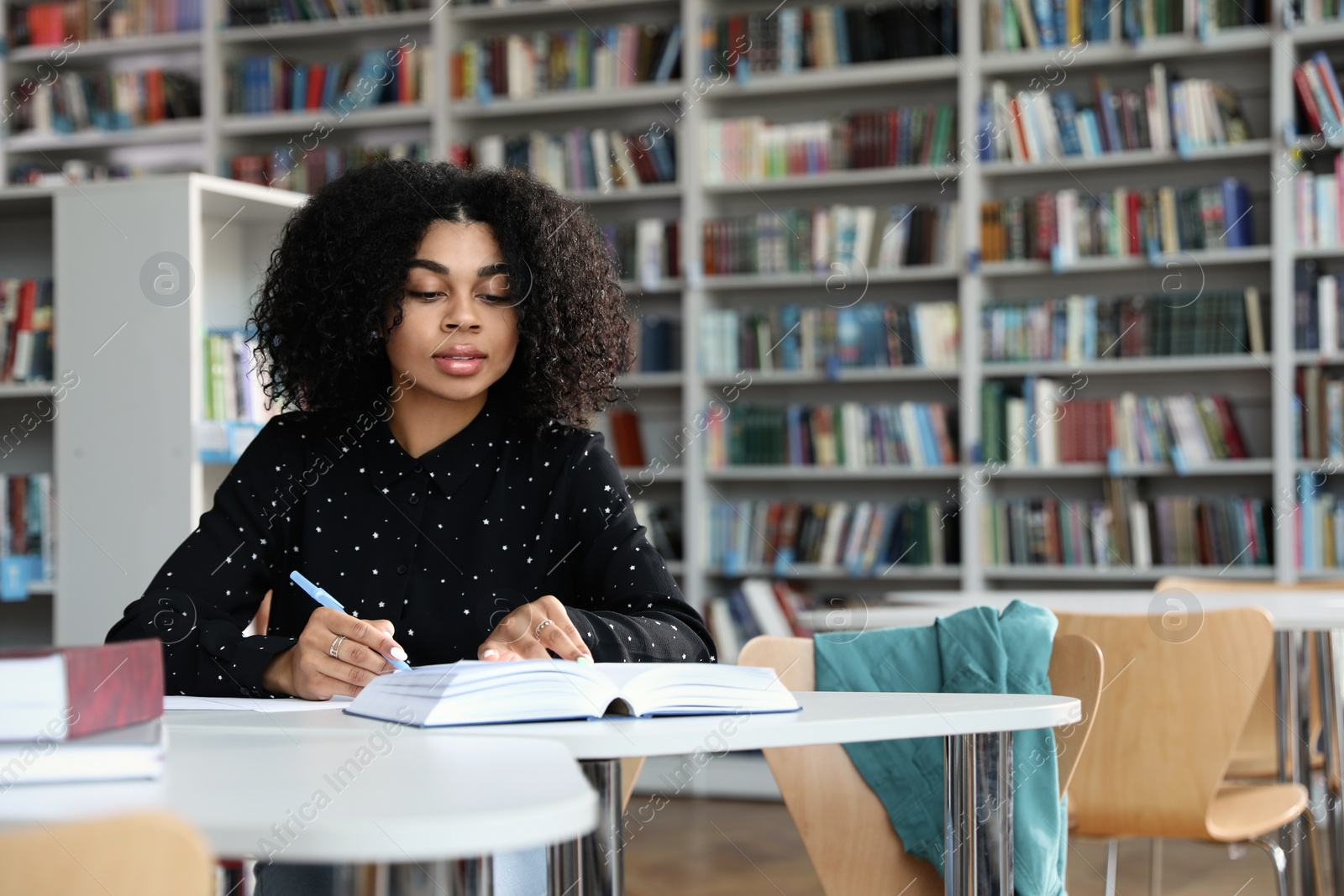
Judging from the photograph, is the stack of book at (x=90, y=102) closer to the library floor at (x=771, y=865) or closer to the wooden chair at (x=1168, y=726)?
the library floor at (x=771, y=865)

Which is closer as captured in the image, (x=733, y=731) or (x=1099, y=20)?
(x=733, y=731)

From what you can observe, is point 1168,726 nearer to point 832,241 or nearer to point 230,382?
point 230,382

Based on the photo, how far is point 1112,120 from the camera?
14.5 ft

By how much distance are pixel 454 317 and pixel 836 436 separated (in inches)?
128

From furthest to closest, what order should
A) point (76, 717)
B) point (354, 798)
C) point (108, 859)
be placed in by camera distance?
point (76, 717) < point (354, 798) < point (108, 859)

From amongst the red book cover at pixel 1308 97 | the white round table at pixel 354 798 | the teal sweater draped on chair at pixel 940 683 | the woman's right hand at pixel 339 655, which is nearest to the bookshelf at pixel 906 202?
the red book cover at pixel 1308 97

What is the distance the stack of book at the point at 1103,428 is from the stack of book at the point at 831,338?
249mm

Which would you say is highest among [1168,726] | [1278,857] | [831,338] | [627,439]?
[831,338]

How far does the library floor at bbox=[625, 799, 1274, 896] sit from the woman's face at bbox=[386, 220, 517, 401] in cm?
201

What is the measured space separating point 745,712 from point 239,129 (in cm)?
480

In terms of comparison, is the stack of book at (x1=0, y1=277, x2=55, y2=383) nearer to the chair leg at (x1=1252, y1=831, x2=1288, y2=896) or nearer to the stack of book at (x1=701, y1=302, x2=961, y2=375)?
the stack of book at (x1=701, y1=302, x2=961, y2=375)

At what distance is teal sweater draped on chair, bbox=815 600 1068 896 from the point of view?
1383mm

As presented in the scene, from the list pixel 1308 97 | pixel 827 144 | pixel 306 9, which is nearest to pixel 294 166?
pixel 306 9

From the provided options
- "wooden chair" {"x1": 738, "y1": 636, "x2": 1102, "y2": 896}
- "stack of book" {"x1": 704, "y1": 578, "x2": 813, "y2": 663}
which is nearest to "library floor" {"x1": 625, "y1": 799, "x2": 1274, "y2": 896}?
"stack of book" {"x1": 704, "y1": 578, "x2": 813, "y2": 663}
